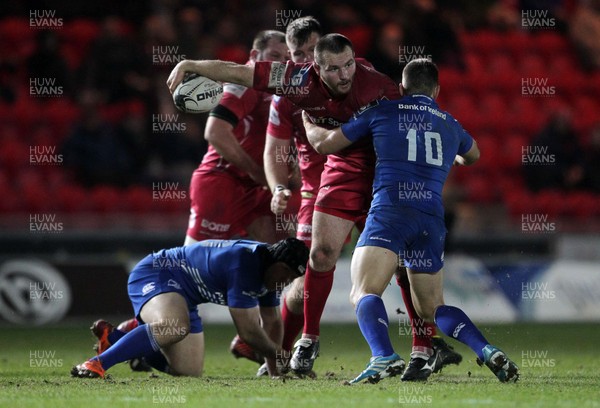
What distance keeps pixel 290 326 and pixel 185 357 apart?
2.60 feet

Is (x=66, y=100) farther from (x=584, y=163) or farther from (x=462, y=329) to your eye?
(x=462, y=329)

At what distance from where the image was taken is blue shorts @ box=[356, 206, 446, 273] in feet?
20.7

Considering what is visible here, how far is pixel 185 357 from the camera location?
23.6 feet

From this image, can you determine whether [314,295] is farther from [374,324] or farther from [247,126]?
[247,126]

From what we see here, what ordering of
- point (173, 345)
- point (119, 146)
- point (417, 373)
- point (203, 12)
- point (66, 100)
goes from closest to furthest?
1. point (417, 373)
2. point (173, 345)
3. point (119, 146)
4. point (66, 100)
5. point (203, 12)

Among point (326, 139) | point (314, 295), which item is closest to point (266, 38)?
point (326, 139)

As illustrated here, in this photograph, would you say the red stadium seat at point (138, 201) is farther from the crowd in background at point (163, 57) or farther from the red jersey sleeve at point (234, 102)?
the red jersey sleeve at point (234, 102)

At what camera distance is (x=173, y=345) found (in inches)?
283

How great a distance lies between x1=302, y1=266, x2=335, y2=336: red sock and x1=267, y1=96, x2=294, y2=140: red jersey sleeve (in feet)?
3.75

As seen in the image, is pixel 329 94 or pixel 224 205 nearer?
pixel 329 94

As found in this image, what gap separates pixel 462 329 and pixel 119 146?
24.3 ft

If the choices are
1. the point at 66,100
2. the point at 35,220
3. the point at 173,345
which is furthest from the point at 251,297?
the point at 66,100

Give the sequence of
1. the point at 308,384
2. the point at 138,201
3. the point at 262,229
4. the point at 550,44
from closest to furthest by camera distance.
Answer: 1. the point at 308,384
2. the point at 262,229
3. the point at 138,201
4. the point at 550,44

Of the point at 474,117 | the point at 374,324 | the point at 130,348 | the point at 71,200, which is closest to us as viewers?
the point at 374,324
